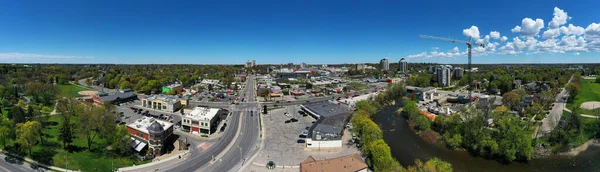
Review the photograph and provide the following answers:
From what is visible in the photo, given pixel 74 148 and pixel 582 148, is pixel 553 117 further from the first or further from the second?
pixel 74 148

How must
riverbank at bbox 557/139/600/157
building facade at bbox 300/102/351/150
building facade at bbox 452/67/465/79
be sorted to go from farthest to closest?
building facade at bbox 452/67/465/79 → building facade at bbox 300/102/351/150 → riverbank at bbox 557/139/600/157

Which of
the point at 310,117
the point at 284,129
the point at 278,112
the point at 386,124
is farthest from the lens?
the point at 278,112

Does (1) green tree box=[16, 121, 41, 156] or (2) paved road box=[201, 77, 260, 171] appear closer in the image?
(1) green tree box=[16, 121, 41, 156]

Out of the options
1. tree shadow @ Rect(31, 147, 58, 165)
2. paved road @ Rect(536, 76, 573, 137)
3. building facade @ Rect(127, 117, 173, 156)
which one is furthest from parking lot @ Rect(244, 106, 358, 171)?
paved road @ Rect(536, 76, 573, 137)

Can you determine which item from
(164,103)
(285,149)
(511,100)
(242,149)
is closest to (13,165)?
(242,149)

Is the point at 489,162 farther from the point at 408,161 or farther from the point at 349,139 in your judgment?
the point at 349,139

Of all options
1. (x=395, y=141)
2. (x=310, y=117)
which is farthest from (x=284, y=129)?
(x=395, y=141)

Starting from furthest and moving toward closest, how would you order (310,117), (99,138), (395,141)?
(310,117) < (395,141) < (99,138)

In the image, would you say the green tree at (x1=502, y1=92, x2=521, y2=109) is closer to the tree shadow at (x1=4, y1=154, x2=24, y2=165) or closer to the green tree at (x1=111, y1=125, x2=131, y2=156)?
the green tree at (x1=111, y1=125, x2=131, y2=156)
